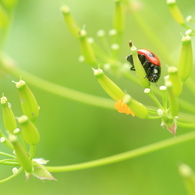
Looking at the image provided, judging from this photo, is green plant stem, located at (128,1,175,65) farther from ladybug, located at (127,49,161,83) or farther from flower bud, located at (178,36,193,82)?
flower bud, located at (178,36,193,82)

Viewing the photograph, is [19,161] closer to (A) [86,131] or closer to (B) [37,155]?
(B) [37,155]

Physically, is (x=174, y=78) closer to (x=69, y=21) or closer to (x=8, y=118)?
(x=8, y=118)

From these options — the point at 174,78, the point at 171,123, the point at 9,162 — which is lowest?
the point at 9,162

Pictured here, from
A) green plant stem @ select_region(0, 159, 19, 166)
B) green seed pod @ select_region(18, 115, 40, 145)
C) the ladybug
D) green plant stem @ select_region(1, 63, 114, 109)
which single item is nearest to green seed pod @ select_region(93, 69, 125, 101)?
the ladybug

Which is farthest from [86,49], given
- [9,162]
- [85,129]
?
[85,129]

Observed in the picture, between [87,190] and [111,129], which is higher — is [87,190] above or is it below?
below

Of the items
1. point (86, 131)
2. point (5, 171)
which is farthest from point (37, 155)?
point (86, 131)

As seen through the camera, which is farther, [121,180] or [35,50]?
[35,50]
